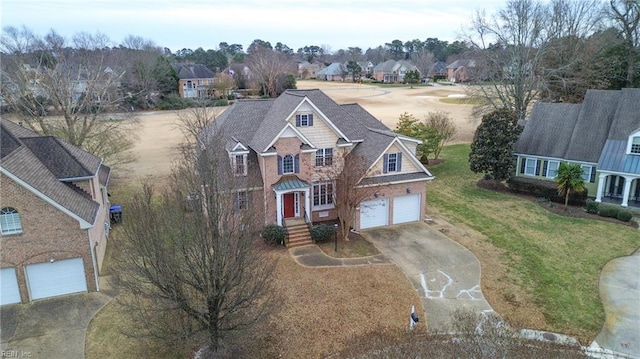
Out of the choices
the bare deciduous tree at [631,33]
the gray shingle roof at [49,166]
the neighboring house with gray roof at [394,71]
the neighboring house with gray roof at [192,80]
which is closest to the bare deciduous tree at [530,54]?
the bare deciduous tree at [631,33]

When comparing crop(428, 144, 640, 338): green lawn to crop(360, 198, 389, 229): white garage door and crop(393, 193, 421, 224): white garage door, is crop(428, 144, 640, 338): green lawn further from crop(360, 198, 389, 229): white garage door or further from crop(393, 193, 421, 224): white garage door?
crop(360, 198, 389, 229): white garage door

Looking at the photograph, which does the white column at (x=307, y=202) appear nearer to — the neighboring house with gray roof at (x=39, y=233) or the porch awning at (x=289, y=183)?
the porch awning at (x=289, y=183)

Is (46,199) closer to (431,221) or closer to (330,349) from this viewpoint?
(330,349)

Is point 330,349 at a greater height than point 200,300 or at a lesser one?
lesser

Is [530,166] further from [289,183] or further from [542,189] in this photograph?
[289,183]

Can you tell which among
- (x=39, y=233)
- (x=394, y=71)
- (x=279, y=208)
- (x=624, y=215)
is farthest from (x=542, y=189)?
(x=394, y=71)

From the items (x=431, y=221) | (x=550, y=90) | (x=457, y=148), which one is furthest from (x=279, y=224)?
(x=550, y=90)

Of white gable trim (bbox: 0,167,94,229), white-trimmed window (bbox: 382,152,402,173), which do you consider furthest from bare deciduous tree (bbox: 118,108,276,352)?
white-trimmed window (bbox: 382,152,402,173)
